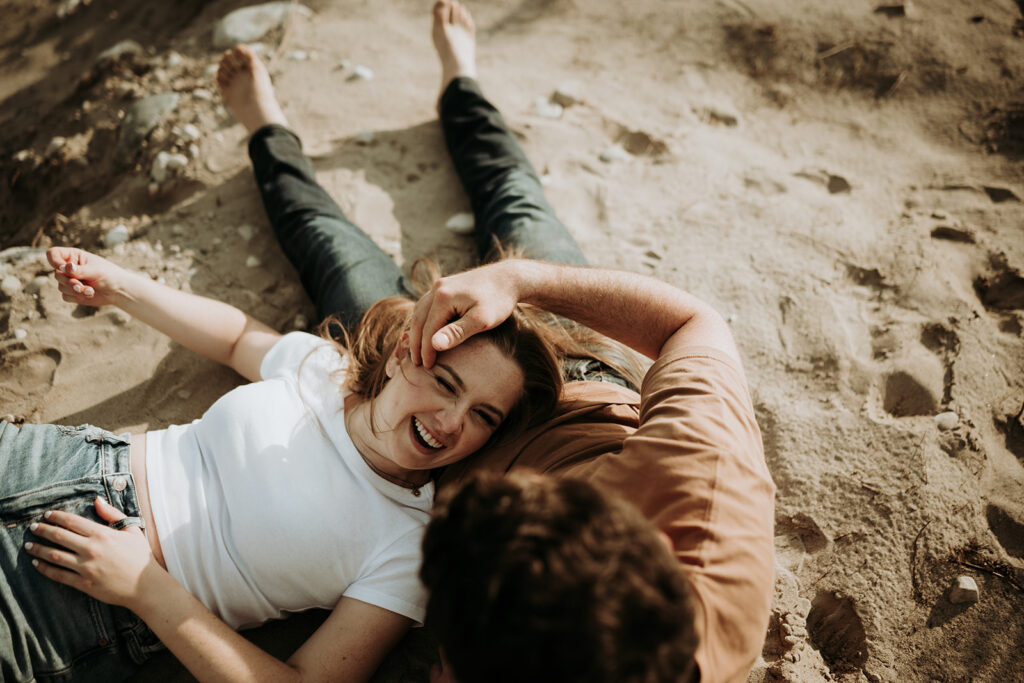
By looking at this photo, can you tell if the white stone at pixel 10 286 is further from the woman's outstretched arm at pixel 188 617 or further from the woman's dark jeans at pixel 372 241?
the woman's outstretched arm at pixel 188 617

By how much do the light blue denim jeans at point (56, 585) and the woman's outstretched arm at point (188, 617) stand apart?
67 millimetres

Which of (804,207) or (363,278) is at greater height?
(363,278)

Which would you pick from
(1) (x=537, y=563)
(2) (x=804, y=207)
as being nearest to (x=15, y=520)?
(1) (x=537, y=563)

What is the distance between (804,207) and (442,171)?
6.37ft

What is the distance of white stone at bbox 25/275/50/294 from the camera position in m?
2.83

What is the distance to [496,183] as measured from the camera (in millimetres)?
3021

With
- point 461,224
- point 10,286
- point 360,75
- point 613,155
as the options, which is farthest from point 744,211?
point 10,286

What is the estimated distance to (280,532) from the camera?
1.82m

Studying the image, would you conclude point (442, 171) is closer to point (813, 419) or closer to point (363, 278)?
point (363, 278)

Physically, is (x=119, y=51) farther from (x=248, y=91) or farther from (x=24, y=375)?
(x=24, y=375)

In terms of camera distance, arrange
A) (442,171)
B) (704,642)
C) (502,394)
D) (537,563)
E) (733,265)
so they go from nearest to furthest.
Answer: (537,563) < (704,642) < (502,394) < (733,265) < (442,171)

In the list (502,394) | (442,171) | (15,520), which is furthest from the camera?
(442,171)

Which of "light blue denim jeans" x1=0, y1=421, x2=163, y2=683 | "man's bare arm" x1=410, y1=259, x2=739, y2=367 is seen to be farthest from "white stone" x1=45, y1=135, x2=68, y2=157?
"man's bare arm" x1=410, y1=259, x2=739, y2=367

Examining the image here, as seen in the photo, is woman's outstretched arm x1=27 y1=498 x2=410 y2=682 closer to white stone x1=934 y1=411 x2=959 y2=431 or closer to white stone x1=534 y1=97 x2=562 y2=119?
white stone x1=934 y1=411 x2=959 y2=431
